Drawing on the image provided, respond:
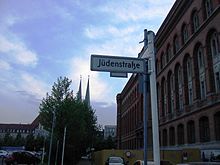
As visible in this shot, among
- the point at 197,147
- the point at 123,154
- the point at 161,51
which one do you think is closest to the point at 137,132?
the point at 161,51

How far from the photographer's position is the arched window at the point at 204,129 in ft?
98.1

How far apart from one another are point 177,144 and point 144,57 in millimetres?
32522

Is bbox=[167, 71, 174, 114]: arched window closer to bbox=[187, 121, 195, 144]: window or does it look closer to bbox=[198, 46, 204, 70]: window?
bbox=[187, 121, 195, 144]: window

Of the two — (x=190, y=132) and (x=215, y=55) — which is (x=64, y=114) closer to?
(x=190, y=132)

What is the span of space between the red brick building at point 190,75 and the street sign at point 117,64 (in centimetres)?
2200

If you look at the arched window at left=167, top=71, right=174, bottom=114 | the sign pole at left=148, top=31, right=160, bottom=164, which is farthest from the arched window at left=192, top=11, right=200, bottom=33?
the sign pole at left=148, top=31, right=160, bottom=164

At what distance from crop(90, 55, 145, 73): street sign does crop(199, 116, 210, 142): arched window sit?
25016 millimetres

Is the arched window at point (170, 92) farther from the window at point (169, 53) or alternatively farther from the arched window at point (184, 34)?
the arched window at point (184, 34)

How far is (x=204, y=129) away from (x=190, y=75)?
7.44 meters

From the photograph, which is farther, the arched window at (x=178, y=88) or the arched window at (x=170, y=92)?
the arched window at (x=170, y=92)

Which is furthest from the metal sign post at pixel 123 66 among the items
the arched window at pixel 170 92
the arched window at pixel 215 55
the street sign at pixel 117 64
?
the arched window at pixel 170 92

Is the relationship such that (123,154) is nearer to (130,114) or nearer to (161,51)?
(161,51)

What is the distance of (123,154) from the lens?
36.8m

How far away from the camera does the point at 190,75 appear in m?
35.2
